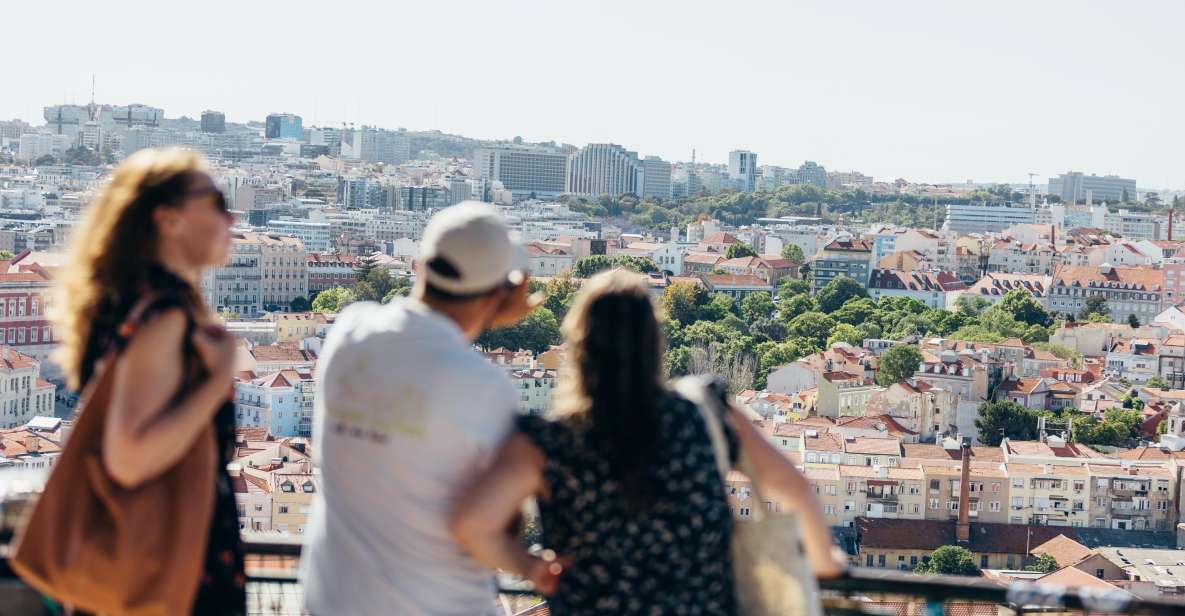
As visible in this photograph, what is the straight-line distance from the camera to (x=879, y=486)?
19.8 m

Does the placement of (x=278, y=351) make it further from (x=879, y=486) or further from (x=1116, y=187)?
(x=1116, y=187)

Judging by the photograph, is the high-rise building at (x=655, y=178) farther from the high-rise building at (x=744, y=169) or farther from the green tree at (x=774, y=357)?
the green tree at (x=774, y=357)

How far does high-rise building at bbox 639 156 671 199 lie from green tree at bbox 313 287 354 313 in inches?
1734

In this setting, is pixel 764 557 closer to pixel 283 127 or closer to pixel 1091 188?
pixel 1091 188

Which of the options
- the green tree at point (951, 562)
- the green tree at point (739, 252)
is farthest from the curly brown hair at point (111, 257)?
the green tree at point (739, 252)

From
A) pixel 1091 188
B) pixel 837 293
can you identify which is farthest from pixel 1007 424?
pixel 1091 188

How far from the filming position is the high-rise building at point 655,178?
8112cm

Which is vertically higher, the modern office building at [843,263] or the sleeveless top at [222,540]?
the sleeveless top at [222,540]

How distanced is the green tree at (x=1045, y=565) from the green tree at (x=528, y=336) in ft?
46.6

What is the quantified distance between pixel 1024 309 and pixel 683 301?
6.74 meters

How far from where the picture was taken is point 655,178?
81.8 metres

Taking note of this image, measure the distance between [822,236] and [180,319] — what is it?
56.4 m

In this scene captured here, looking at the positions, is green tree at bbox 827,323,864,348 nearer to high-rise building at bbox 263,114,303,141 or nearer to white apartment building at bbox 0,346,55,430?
white apartment building at bbox 0,346,55,430

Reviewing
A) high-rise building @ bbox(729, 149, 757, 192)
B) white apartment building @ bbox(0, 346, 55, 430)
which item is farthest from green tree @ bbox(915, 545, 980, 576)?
high-rise building @ bbox(729, 149, 757, 192)
